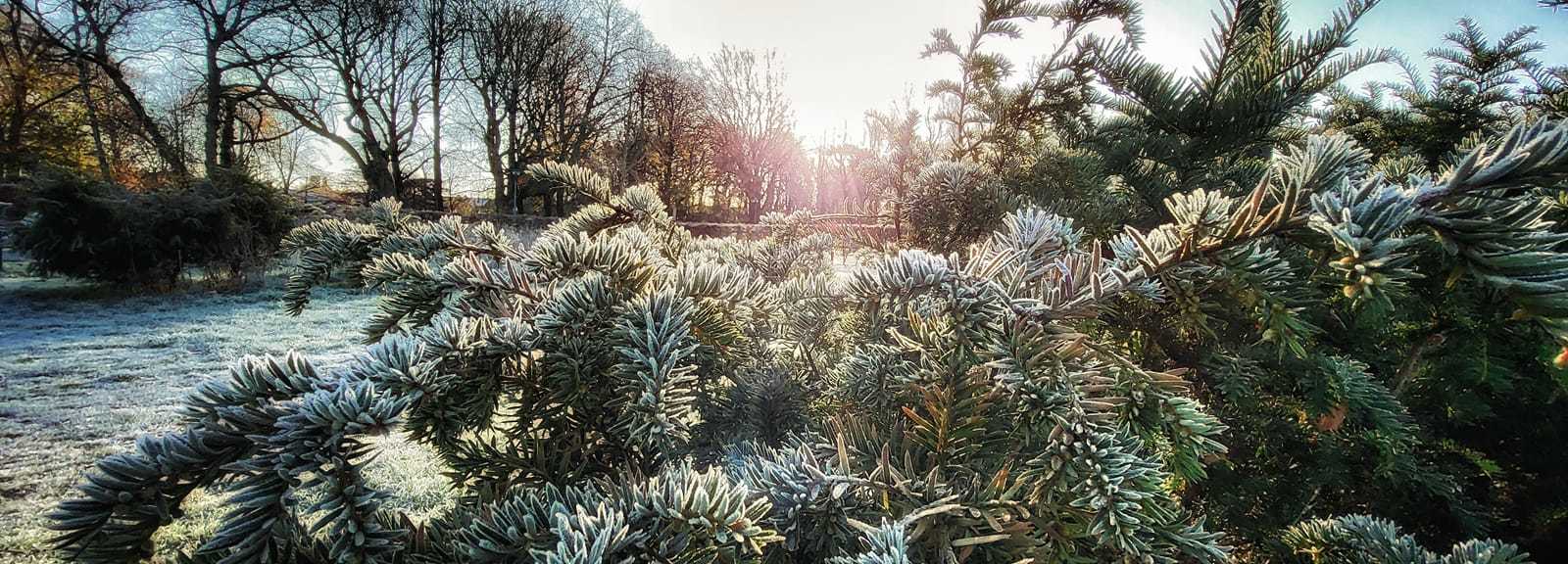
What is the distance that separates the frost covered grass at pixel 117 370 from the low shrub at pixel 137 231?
0.42m

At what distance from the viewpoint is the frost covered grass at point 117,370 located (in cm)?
241

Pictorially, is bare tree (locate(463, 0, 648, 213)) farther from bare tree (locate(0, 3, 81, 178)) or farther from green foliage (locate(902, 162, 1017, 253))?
green foliage (locate(902, 162, 1017, 253))

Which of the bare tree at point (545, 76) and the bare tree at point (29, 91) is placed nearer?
the bare tree at point (29, 91)

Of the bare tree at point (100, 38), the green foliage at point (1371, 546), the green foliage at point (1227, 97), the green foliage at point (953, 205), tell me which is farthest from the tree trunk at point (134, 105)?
the green foliage at point (1371, 546)

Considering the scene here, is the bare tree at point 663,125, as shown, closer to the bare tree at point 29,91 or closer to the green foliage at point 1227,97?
the bare tree at point 29,91

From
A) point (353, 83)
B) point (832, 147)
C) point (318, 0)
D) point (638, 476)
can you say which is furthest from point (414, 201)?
point (638, 476)

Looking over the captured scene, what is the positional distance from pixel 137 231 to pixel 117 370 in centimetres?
465

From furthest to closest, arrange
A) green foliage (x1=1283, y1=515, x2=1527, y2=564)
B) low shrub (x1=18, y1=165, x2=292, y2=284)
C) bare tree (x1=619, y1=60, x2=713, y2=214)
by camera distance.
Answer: bare tree (x1=619, y1=60, x2=713, y2=214), low shrub (x1=18, y1=165, x2=292, y2=284), green foliage (x1=1283, y1=515, x2=1527, y2=564)

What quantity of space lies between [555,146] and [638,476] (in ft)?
80.3

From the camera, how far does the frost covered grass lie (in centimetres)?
241

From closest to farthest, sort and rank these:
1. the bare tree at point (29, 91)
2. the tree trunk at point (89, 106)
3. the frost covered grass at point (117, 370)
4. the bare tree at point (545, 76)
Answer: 1. the frost covered grass at point (117, 370)
2. the bare tree at point (29, 91)
3. the tree trunk at point (89, 106)
4. the bare tree at point (545, 76)

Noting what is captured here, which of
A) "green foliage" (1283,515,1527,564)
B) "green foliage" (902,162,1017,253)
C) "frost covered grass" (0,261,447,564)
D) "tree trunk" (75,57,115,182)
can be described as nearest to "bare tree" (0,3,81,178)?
"tree trunk" (75,57,115,182)

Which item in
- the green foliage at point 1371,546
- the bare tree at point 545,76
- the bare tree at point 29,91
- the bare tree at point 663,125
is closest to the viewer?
the green foliage at point 1371,546

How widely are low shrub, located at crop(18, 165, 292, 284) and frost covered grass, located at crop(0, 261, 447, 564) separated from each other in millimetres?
419
